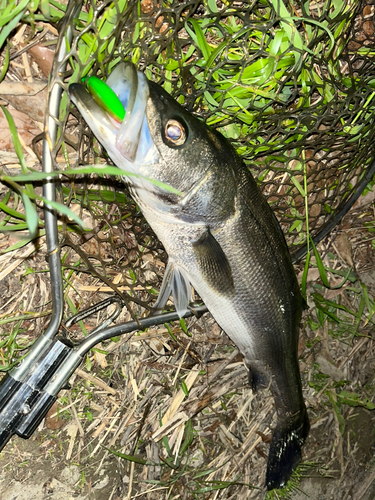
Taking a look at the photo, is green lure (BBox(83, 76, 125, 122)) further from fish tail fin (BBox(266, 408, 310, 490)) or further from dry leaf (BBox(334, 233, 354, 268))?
fish tail fin (BBox(266, 408, 310, 490))

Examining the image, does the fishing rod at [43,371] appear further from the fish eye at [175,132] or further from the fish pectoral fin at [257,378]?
the fish pectoral fin at [257,378]

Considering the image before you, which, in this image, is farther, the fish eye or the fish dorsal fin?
the fish dorsal fin

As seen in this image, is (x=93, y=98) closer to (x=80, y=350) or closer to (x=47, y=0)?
(x=47, y=0)

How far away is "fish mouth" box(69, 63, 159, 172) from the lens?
185cm

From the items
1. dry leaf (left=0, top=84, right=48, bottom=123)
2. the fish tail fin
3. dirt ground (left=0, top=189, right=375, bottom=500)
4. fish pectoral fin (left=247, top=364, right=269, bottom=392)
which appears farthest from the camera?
the fish tail fin

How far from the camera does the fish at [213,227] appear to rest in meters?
1.91

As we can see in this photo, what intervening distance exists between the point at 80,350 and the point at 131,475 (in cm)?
115

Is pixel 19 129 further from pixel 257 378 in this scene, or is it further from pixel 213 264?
pixel 257 378

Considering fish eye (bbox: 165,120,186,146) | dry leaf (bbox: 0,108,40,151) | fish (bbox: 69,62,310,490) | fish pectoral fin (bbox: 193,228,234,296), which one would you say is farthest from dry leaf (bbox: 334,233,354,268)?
dry leaf (bbox: 0,108,40,151)

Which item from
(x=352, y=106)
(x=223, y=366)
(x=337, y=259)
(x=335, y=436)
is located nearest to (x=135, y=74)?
(x=352, y=106)

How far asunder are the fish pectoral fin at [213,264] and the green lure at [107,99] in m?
0.79

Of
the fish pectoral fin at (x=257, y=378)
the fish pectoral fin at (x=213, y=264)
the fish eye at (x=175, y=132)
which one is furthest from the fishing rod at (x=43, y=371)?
the fish pectoral fin at (x=257, y=378)

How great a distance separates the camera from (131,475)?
2.96 m

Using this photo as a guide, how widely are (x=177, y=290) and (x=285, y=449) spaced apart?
1.54 metres
